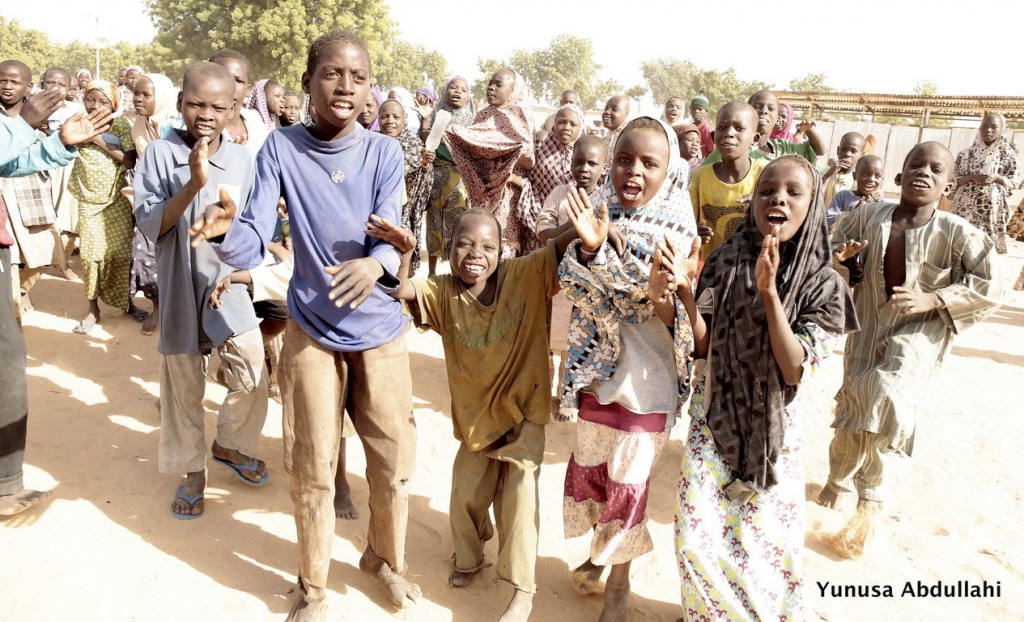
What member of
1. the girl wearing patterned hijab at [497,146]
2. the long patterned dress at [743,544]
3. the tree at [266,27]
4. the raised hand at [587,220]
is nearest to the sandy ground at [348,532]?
the long patterned dress at [743,544]

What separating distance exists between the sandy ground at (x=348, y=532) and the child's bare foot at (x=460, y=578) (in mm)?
41

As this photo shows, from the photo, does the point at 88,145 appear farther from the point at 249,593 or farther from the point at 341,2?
the point at 341,2

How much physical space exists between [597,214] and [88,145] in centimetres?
526

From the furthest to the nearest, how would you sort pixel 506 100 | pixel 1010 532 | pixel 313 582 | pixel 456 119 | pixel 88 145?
1. pixel 456 119
2. pixel 506 100
3. pixel 88 145
4. pixel 1010 532
5. pixel 313 582

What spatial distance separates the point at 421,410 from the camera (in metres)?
4.86

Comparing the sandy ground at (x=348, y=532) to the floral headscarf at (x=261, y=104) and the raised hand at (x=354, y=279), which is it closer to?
the raised hand at (x=354, y=279)

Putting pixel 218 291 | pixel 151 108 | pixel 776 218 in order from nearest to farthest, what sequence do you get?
pixel 776 218
pixel 218 291
pixel 151 108

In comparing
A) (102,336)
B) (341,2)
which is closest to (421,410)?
(102,336)

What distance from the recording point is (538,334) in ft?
9.21

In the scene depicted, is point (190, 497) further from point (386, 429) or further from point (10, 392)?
point (386, 429)

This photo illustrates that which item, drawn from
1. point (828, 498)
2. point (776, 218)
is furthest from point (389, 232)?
point (828, 498)

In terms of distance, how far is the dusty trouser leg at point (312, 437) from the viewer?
99.6 inches

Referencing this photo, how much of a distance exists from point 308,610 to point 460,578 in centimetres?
65

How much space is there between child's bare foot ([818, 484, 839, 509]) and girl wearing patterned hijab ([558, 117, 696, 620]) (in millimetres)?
1623
